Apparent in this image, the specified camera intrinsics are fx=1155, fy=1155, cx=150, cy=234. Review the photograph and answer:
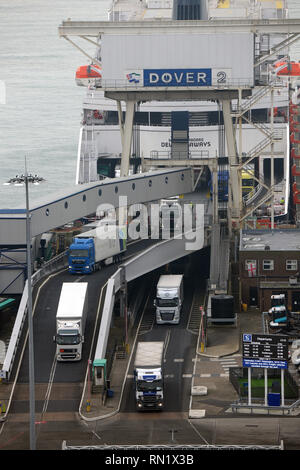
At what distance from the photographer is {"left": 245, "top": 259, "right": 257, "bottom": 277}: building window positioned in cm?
9056

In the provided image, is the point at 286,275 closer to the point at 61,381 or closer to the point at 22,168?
the point at 61,381

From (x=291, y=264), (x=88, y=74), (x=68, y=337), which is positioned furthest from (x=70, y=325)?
(x=88, y=74)

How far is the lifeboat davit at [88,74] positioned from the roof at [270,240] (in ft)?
88.2

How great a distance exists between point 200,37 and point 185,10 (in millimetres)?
16956

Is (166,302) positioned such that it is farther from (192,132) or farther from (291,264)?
(192,132)

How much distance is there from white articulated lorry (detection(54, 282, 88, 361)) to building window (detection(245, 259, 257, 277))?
17207 millimetres

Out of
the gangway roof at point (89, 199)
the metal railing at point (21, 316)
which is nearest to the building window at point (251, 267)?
the gangway roof at point (89, 199)

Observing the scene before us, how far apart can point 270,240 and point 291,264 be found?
5617 millimetres

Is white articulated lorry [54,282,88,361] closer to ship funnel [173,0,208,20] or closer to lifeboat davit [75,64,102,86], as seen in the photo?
lifeboat davit [75,64,102,86]

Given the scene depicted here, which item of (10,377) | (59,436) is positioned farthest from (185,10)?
(59,436)

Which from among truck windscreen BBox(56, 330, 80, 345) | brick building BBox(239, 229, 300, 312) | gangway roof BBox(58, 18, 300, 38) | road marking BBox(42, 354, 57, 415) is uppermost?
gangway roof BBox(58, 18, 300, 38)

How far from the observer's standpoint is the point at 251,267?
90625 millimetres

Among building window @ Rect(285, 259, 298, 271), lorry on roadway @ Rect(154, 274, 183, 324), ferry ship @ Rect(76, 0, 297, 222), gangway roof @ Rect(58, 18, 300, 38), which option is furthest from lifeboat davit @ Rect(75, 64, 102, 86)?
lorry on roadway @ Rect(154, 274, 183, 324)

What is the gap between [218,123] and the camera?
119 m
